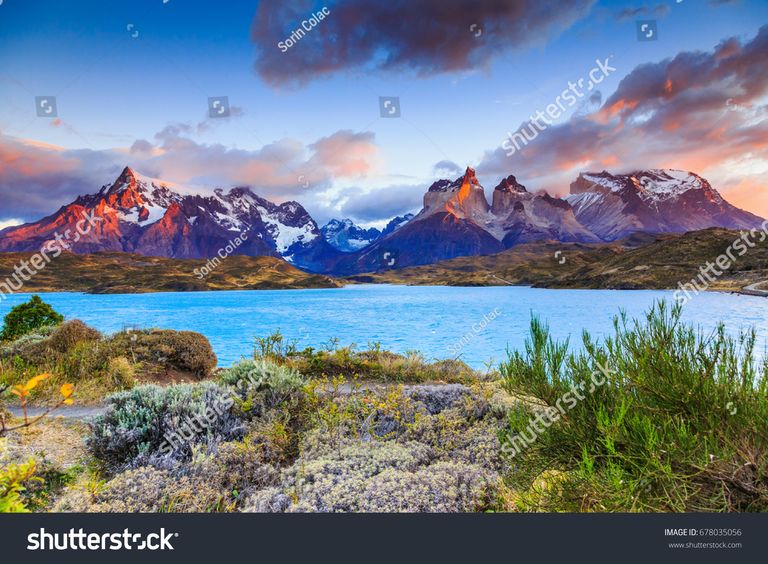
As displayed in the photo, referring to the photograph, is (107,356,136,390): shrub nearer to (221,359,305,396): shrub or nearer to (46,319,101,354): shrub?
(46,319,101,354): shrub

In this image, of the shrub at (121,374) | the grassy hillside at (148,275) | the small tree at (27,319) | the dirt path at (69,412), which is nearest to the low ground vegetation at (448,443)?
the dirt path at (69,412)

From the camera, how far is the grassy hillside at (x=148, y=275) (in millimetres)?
121000

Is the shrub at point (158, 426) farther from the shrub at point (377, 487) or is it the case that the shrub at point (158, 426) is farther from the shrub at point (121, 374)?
the shrub at point (121, 374)

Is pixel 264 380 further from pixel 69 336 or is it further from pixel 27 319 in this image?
pixel 27 319

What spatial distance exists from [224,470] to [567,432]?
11.7 ft

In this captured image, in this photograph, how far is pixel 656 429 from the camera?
333cm

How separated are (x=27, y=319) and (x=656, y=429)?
18112 millimetres

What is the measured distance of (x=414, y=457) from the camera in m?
4.66

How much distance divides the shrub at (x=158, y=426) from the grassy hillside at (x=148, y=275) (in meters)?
120

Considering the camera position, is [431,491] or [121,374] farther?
[121,374]

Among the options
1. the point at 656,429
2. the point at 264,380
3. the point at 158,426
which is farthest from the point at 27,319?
the point at 656,429

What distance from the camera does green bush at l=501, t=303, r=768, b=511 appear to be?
120 inches
